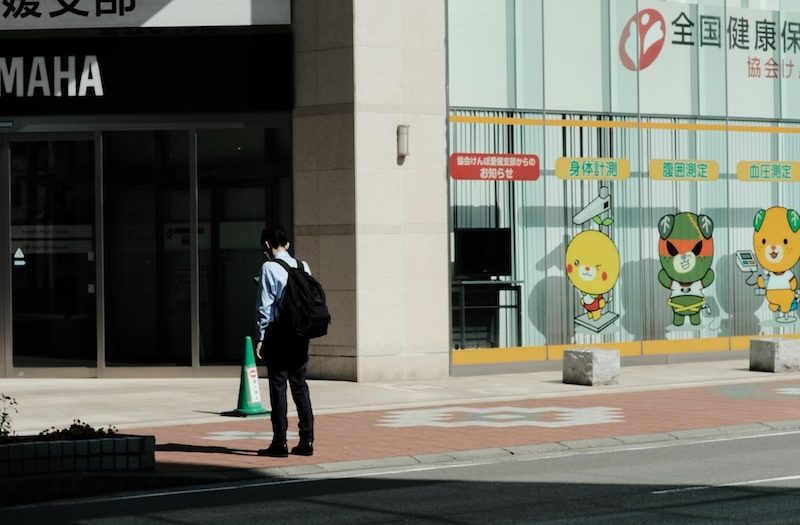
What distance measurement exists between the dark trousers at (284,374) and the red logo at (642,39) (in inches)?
470

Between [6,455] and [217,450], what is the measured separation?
272 cm

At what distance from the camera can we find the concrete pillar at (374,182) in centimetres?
2042

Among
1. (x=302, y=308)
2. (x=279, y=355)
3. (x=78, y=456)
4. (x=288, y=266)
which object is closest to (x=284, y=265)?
(x=288, y=266)

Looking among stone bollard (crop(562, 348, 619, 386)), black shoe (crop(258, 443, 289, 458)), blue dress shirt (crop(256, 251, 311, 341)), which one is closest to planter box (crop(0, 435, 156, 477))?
black shoe (crop(258, 443, 289, 458))

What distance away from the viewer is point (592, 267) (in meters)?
22.7

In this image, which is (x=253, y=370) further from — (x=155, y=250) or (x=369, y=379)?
(x=155, y=250)

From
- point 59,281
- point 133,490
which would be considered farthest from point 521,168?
point 133,490

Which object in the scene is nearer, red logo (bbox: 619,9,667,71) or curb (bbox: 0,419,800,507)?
curb (bbox: 0,419,800,507)

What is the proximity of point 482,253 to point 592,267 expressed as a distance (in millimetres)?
2101

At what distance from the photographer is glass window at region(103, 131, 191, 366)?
69.7 feet

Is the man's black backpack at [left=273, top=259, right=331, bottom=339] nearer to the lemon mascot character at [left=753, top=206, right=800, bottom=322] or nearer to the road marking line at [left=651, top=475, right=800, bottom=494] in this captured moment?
the road marking line at [left=651, top=475, right=800, bottom=494]

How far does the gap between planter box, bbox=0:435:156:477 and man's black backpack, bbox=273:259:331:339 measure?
1730 mm

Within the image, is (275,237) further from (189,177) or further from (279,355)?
(189,177)

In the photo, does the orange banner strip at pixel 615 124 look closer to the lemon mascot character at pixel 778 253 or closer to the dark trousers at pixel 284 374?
the lemon mascot character at pixel 778 253
